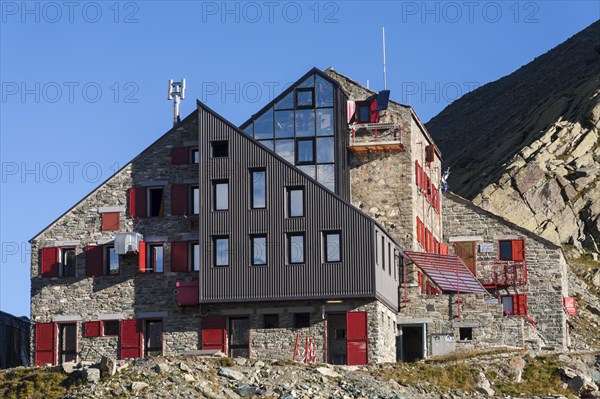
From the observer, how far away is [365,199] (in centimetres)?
8200

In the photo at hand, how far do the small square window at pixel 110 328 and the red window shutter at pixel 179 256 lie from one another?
12.7 ft

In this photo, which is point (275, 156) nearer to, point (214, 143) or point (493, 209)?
point (214, 143)

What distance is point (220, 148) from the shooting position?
75938mm

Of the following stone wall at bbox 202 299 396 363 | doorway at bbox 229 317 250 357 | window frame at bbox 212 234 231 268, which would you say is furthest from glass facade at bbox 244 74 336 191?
doorway at bbox 229 317 250 357

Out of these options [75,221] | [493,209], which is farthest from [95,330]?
[493,209]

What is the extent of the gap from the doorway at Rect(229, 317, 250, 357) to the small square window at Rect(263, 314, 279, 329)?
2.89 ft

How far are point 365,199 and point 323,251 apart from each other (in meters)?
9.39

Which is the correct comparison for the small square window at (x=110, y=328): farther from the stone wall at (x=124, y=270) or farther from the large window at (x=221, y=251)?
the large window at (x=221, y=251)

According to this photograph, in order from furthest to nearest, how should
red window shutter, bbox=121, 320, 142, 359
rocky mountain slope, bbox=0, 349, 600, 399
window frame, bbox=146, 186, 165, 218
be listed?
window frame, bbox=146, 186, 165, 218, red window shutter, bbox=121, 320, 142, 359, rocky mountain slope, bbox=0, 349, 600, 399

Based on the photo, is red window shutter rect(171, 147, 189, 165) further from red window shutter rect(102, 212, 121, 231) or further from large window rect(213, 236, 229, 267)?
large window rect(213, 236, 229, 267)

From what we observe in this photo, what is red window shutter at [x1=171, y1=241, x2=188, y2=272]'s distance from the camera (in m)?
75.6

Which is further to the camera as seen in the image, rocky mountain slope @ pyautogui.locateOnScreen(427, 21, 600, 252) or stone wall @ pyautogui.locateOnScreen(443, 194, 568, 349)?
rocky mountain slope @ pyautogui.locateOnScreen(427, 21, 600, 252)

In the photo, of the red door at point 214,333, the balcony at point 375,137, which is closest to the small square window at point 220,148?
the red door at point 214,333

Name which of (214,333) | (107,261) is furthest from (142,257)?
(214,333)
